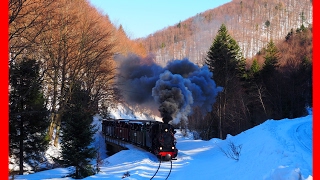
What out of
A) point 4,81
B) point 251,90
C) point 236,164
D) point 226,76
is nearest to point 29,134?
point 236,164

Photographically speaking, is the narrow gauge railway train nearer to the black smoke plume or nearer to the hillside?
the black smoke plume

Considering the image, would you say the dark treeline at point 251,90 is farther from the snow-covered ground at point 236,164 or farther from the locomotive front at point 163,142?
the locomotive front at point 163,142

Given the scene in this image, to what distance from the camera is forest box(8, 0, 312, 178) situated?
45.7ft

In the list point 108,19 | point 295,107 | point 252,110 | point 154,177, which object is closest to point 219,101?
point 252,110

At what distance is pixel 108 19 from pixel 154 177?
24138 mm

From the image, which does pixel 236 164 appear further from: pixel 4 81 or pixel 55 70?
pixel 55 70

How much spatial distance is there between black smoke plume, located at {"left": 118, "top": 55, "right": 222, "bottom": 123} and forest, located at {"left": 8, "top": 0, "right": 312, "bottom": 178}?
190 centimetres

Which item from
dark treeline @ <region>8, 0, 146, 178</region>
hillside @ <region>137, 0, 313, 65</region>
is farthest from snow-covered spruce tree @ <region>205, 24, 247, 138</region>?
hillside @ <region>137, 0, 313, 65</region>

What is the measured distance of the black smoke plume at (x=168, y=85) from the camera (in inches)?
757

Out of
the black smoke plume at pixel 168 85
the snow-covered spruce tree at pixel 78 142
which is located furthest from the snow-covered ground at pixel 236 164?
the black smoke plume at pixel 168 85

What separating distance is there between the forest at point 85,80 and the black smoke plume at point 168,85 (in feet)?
6.24

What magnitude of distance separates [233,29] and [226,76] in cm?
13581

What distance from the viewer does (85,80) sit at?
26578 mm

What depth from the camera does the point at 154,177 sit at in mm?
13703
